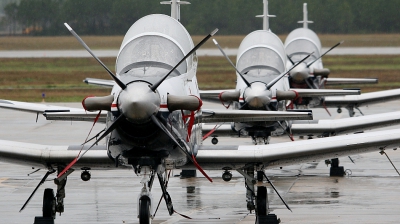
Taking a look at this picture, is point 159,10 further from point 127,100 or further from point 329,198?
point 127,100

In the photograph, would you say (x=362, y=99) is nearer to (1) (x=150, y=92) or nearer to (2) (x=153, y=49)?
(2) (x=153, y=49)

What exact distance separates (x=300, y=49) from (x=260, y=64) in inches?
340

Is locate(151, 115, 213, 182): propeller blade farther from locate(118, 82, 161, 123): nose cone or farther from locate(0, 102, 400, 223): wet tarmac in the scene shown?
locate(0, 102, 400, 223): wet tarmac

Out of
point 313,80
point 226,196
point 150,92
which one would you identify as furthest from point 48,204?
point 313,80

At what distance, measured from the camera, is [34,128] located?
28.3m

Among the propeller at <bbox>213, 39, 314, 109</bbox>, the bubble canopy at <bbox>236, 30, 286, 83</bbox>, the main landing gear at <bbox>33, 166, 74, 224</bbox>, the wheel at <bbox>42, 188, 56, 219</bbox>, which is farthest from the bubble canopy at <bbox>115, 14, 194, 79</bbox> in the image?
the bubble canopy at <bbox>236, 30, 286, 83</bbox>

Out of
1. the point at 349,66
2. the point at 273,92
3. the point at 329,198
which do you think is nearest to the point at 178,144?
the point at 329,198

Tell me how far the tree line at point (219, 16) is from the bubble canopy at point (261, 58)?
3475 cm

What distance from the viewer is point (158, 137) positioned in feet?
32.4

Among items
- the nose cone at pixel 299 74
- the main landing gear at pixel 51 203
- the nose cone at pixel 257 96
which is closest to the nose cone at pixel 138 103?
the main landing gear at pixel 51 203

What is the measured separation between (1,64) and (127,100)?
55.0m

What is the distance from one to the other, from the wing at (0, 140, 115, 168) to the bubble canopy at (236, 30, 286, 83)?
7.22 metres

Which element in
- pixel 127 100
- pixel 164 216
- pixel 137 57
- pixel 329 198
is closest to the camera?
pixel 127 100

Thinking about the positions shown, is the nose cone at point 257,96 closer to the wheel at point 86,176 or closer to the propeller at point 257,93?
the propeller at point 257,93
